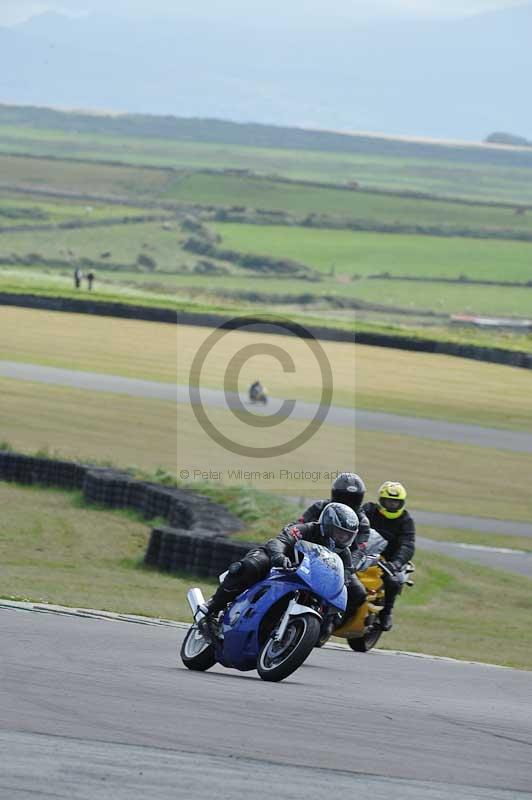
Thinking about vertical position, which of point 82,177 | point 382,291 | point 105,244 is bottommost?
point 382,291

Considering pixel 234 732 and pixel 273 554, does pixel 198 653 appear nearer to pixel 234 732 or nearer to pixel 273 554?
pixel 273 554

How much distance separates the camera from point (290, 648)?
903 centimetres

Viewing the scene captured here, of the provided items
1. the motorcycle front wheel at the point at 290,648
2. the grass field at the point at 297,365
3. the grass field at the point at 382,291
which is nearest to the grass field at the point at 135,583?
the motorcycle front wheel at the point at 290,648

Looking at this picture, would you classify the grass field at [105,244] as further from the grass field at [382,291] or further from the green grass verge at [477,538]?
the green grass verge at [477,538]

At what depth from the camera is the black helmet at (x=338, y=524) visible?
9.65 metres

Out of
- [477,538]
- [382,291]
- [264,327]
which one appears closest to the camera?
[477,538]

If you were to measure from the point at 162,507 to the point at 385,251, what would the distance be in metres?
112

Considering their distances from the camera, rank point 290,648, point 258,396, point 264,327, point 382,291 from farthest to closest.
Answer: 1. point 382,291
2. point 264,327
3. point 258,396
4. point 290,648

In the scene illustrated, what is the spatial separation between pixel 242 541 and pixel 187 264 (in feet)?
283

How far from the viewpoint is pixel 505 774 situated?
6.47 metres

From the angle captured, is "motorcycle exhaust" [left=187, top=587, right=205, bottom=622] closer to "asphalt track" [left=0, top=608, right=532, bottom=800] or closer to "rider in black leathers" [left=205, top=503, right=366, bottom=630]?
"rider in black leathers" [left=205, top=503, right=366, bottom=630]

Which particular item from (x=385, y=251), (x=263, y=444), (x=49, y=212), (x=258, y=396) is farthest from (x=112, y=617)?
(x=385, y=251)

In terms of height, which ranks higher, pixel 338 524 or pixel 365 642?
pixel 338 524

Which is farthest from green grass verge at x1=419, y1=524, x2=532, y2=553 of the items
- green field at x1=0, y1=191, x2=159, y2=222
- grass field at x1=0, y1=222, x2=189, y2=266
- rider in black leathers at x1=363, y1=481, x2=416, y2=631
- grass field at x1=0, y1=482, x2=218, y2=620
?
green field at x1=0, y1=191, x2=159, y2=222
